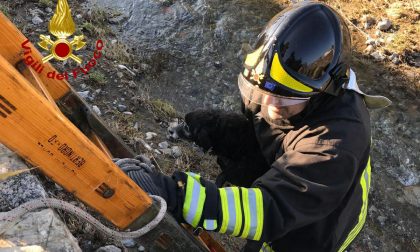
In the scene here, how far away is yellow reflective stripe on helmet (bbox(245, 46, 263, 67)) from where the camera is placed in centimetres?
254

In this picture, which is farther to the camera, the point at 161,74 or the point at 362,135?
the point at 161,74

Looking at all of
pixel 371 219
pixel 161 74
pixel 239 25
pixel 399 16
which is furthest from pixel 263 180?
pixel 399 16

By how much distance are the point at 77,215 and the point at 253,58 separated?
4.14 ft

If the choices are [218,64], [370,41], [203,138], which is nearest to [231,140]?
[203,138]

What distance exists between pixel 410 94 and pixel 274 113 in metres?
3.55

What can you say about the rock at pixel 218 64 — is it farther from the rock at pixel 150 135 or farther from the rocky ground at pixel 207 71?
the rock at pixel 150 135

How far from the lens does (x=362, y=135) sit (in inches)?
97.5

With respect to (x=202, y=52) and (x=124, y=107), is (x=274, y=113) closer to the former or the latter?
(x=124, y=107)

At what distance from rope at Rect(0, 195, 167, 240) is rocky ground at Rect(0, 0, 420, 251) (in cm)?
191

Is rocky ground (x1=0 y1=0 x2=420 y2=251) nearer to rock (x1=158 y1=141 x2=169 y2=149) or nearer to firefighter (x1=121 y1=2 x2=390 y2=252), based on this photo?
rock (x1=158 y1=141 x2=169 y2=149)

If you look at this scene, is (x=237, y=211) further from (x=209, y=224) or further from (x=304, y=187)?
(x=304, y=187)

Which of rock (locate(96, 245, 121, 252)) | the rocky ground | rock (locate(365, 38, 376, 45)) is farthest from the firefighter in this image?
rock (locate(365, 38, 376, 45))

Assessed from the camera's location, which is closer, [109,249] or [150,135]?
[109,249]

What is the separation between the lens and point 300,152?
2.42 metres
